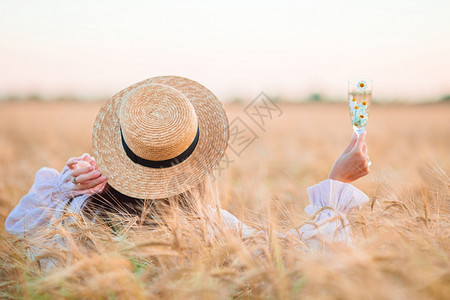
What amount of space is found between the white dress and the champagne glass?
277 mm

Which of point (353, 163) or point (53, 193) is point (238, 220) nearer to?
point (353, 163)

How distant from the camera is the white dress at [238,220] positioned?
1450 millimetres

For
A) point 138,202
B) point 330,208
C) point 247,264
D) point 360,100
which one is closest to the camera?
point 247,264

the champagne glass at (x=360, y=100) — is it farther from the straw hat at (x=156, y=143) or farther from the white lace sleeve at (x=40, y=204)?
the white lace sleeve at (x=40, y=204)

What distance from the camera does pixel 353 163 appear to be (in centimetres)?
155

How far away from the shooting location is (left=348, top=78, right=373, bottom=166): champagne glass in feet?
5.31

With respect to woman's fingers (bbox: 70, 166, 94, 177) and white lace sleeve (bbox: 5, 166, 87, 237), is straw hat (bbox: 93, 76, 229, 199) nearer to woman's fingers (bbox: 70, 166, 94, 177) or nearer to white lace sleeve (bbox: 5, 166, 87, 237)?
woman's fingers (bbox: 70, 166, 94, 177)

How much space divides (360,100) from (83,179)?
1278 millimetres

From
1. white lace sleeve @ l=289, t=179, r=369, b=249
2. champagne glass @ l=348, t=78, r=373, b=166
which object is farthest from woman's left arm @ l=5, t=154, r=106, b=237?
champagne glass @ l=348, t=78, r=373, b=166

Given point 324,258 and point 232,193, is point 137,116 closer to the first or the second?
point 324,258

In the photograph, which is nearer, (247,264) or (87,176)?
(247,264)

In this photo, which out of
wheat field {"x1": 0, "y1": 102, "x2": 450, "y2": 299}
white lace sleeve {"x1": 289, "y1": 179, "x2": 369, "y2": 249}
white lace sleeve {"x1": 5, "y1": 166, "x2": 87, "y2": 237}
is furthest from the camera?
→ white lace sleeve {"x1": 5, "y1": 166, "x2": 87, "y2": 237}

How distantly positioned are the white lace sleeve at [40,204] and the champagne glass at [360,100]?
138cm

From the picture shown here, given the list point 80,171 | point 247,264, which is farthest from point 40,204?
point 247,264
